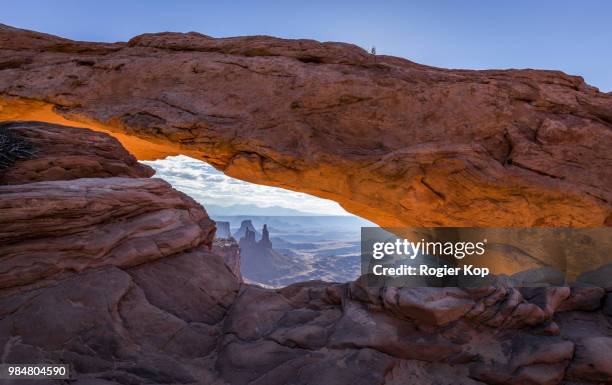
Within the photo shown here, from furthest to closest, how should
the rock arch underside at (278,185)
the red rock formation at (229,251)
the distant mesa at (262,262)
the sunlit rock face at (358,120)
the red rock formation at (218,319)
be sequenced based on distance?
the distant mesa at (262,262), the red rock formation at (229,251), the sunlit rock face at (358,120), the rock arch underside at (278,185), the red rock formation at (218,319)

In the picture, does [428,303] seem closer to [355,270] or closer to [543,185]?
[543,185]

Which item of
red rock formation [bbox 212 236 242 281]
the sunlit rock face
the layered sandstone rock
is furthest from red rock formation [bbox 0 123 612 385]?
red rock formation [bbox 212 236 242 281]

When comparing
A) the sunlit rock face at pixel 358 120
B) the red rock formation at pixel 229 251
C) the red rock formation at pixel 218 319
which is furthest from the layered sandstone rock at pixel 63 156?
the red rock formation at pixel 229 251

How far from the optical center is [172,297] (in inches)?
348

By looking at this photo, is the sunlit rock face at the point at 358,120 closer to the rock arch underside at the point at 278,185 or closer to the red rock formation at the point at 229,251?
the rock arch underside at the point at 278,185

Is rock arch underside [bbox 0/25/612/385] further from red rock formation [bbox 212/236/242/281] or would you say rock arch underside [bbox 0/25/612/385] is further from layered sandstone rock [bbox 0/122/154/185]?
red rock formation [bbox 212/236/242/281]

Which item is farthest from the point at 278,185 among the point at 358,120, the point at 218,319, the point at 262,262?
the point at 262,262

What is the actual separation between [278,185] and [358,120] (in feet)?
13.5

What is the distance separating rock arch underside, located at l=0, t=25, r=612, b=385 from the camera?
7.38 meters

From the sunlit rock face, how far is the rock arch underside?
7cm

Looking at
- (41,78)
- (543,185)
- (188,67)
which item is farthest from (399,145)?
(41,78)

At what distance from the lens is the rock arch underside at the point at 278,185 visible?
24.2 feet

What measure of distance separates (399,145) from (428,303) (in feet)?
21.3

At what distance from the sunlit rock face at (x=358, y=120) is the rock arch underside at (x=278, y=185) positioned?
2.9 inches
